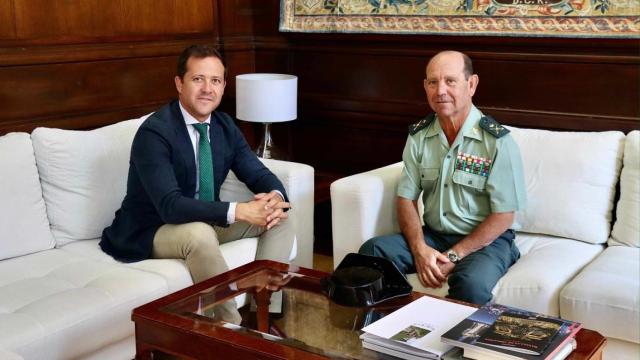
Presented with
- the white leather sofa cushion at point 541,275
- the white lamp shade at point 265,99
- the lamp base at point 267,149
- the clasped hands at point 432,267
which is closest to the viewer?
the white leather sofa cushion at point 541,275

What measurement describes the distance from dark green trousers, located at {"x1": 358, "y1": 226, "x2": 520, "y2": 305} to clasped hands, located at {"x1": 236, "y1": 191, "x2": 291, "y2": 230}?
0.34 metres

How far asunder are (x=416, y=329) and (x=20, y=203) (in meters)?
1.62

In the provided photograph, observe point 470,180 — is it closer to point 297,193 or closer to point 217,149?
point 297,193

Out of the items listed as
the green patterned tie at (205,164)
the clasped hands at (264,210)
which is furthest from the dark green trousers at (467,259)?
the green patterned tie at (205,164)

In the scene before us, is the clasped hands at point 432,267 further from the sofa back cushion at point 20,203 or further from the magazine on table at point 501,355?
the sofa back cushion at point 20,203

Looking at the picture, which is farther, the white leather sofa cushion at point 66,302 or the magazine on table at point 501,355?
the white leather sofa cushion at point 66,302

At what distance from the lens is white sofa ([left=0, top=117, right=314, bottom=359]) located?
7.48ft

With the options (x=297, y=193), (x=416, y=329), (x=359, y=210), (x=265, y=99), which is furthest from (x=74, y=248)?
(x=416, y=329)

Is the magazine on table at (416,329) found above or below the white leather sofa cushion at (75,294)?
above

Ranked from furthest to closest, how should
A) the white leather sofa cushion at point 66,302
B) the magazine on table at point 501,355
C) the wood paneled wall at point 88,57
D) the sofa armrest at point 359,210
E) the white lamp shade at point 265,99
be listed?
the white lamp shade at point 265,99
the wood paneled wall at point 88,57
the sofa armrest at point 359,210
the white leather sofa cushion at point 66,302
the magazine on table at point 501,355

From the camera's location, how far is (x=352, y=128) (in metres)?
4.14

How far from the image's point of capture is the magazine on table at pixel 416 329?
69.6 inches

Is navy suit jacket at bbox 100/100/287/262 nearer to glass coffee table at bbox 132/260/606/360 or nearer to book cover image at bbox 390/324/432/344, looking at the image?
glass coffee table at bbox 132/260/606/360

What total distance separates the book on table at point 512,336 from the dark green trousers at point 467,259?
64cm
